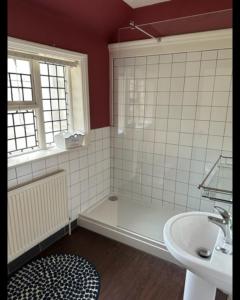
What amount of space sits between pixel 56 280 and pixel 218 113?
2131 millimetres

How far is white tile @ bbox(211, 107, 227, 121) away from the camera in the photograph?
7.09ft

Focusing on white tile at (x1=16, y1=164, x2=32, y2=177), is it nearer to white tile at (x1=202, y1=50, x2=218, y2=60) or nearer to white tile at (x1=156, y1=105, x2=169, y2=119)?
white tile at (x1=156, y1=105, x2=169, y2=119)

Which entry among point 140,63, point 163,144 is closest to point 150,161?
point 163,144

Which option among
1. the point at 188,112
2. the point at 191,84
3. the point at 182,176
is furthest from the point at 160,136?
the point at 191,84

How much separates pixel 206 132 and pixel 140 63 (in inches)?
42.8

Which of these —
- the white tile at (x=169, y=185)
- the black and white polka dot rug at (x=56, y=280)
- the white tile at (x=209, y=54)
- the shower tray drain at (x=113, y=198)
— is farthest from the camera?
the shower tray drain at (x=113, y=198)

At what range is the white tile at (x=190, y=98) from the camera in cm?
229

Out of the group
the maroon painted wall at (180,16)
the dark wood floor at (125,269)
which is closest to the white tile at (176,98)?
the maroon painted wall at (180,16)

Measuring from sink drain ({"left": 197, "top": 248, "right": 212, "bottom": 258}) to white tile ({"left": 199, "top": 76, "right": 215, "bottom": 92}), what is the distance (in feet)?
5.05

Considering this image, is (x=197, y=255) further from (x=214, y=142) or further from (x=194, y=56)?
(x=194, y=56)

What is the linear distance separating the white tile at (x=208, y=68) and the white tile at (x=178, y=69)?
0.19 meters

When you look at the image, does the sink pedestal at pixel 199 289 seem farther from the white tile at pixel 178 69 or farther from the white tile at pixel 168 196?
the white tile at pixel 178 69

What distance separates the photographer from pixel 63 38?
2.02 m

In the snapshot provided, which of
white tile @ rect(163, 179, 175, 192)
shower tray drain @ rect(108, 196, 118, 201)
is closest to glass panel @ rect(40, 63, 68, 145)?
shower tray drain @ rect(108, 196, 118, 201)
